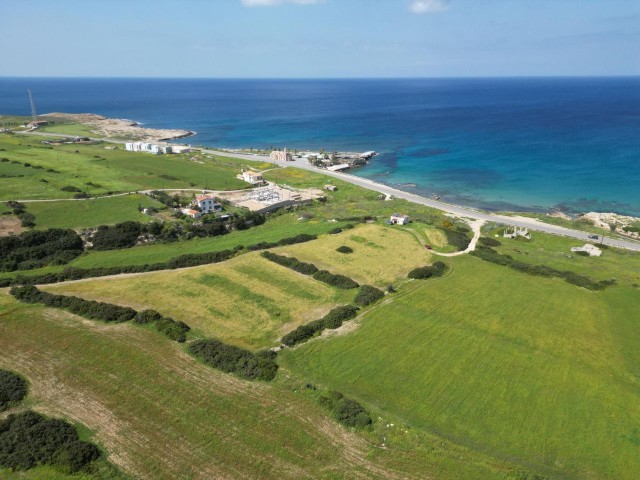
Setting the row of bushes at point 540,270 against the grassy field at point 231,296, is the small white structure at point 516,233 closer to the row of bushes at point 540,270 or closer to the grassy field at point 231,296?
the row of bushes at point 540,270

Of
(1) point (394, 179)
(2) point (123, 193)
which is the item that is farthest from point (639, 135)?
(2) point (123, 193)

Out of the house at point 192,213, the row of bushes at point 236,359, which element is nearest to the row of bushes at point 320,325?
the row of bushes at point 236,359

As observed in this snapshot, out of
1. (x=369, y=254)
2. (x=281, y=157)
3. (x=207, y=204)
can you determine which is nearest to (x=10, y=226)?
(x=207, y=204)

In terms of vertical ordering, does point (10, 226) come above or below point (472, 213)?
above

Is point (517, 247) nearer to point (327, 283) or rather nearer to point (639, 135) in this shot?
point (327, 283)

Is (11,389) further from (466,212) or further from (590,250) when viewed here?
(466,212)

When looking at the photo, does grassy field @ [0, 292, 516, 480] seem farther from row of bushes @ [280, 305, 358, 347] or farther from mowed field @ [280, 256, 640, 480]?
row of bushes @ [280, 305, 358, 347]

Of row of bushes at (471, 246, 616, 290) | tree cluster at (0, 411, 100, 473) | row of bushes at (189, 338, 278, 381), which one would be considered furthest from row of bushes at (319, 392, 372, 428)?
row of bushes at (471, 246, 616, 290)
